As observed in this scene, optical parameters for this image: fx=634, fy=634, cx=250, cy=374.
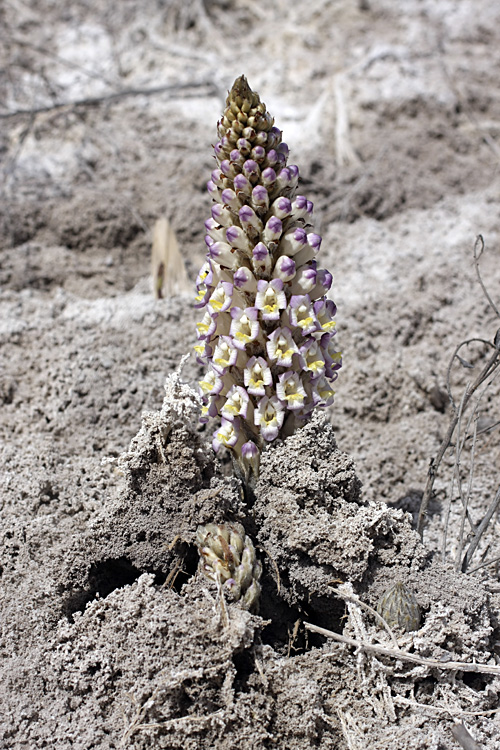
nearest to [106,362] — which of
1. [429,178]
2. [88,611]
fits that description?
[88,611]

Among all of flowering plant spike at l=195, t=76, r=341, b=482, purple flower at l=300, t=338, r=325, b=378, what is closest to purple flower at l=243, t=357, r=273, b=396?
flowering plant spike at l=195, t=76, r=341, b=482

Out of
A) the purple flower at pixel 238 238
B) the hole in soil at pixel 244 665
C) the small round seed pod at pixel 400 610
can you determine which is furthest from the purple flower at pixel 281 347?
the hole in soil at pixel 244 665

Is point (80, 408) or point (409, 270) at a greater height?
point (409, 270)

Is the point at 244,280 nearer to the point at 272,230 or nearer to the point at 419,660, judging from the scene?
the point at 272,230

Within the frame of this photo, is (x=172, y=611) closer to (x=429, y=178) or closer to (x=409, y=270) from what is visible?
(x=409, y=270)

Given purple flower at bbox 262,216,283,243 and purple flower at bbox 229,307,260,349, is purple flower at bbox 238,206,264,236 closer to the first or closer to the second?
purple flower at bbox 262,216,283,243
